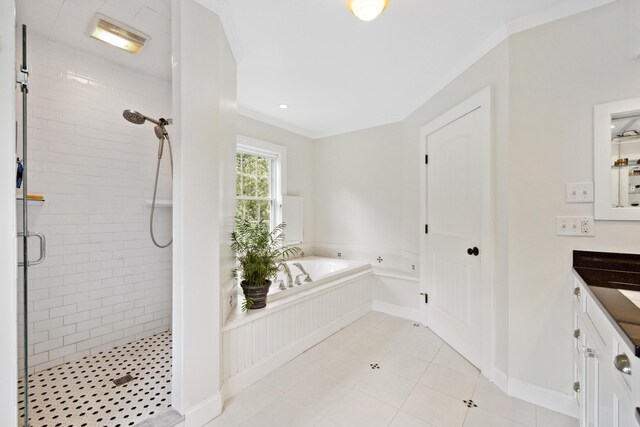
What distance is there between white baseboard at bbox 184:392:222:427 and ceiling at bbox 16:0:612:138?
2.27m

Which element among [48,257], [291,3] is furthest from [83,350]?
[291,3]

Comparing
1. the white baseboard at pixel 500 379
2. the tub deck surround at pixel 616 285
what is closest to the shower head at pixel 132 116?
the tub deck surround at pixel 616 285

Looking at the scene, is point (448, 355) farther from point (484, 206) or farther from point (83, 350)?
point (83, 350)

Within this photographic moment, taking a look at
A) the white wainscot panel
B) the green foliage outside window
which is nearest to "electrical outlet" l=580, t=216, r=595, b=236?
the white wainscot panel

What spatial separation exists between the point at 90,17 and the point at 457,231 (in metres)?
3.11

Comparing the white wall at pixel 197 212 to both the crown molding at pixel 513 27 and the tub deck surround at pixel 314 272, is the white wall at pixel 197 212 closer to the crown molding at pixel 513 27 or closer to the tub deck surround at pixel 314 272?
the tub deck surround at pixel 314 272

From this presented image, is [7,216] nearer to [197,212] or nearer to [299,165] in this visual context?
[197,212]

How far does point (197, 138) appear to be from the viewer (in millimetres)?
1499

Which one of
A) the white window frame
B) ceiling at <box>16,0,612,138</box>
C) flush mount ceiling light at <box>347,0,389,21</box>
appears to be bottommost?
the white window frame

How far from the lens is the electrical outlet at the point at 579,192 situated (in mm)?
1552

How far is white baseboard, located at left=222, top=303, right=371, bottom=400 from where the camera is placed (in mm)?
1801

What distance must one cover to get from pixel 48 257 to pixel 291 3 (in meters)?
2.42

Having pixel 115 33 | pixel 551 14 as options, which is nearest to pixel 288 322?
pixel 115 33

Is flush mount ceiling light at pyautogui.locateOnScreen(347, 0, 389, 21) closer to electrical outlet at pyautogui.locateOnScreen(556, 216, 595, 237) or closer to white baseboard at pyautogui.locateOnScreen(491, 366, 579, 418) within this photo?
electrical outlet at pyautogui.locateOnScreen(556, 216, 595, 237)
